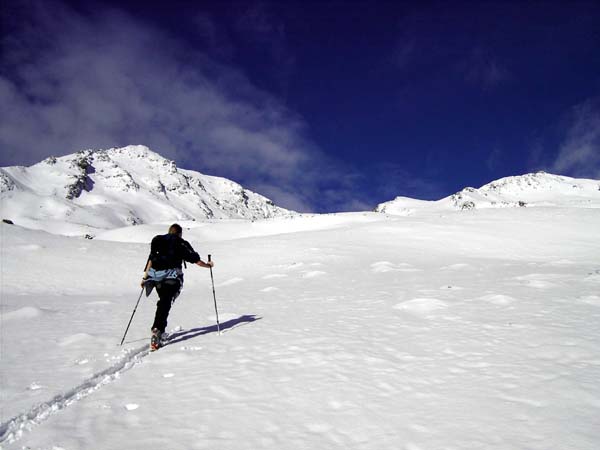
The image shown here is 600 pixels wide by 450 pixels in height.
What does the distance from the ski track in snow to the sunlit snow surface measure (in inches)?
1.1

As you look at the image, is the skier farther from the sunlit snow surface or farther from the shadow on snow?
the sunlit snow surface

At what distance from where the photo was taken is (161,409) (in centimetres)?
499

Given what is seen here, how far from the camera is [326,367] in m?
6.45

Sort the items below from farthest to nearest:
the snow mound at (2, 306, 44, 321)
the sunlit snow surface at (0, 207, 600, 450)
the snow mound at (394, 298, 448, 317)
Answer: the snow mound at (2, 306, 44, 321) → the snow mound at (394, 298, 448, 317) → the sunlit snow surface at (0, 207, 600, 450)

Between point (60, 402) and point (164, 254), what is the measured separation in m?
4.63

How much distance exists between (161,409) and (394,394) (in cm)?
343

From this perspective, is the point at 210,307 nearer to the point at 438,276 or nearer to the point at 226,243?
the point at 438,276

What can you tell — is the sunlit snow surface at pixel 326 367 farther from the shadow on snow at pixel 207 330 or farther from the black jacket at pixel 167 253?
the black jacket at pixel 167 253

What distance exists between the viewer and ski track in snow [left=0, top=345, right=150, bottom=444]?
4475mm

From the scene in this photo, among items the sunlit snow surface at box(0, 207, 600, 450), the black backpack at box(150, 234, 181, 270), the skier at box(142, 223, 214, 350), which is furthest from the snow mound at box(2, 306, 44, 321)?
the black backpack at box(150, 234, 181, 270)

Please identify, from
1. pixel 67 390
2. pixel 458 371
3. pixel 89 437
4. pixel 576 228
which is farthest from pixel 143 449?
pixel 576 228

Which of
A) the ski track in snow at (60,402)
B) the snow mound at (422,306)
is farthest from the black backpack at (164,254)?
the snow mound at (422,306)

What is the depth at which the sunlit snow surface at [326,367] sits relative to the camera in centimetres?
429

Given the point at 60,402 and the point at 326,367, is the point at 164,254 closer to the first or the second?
the point at 60,402
